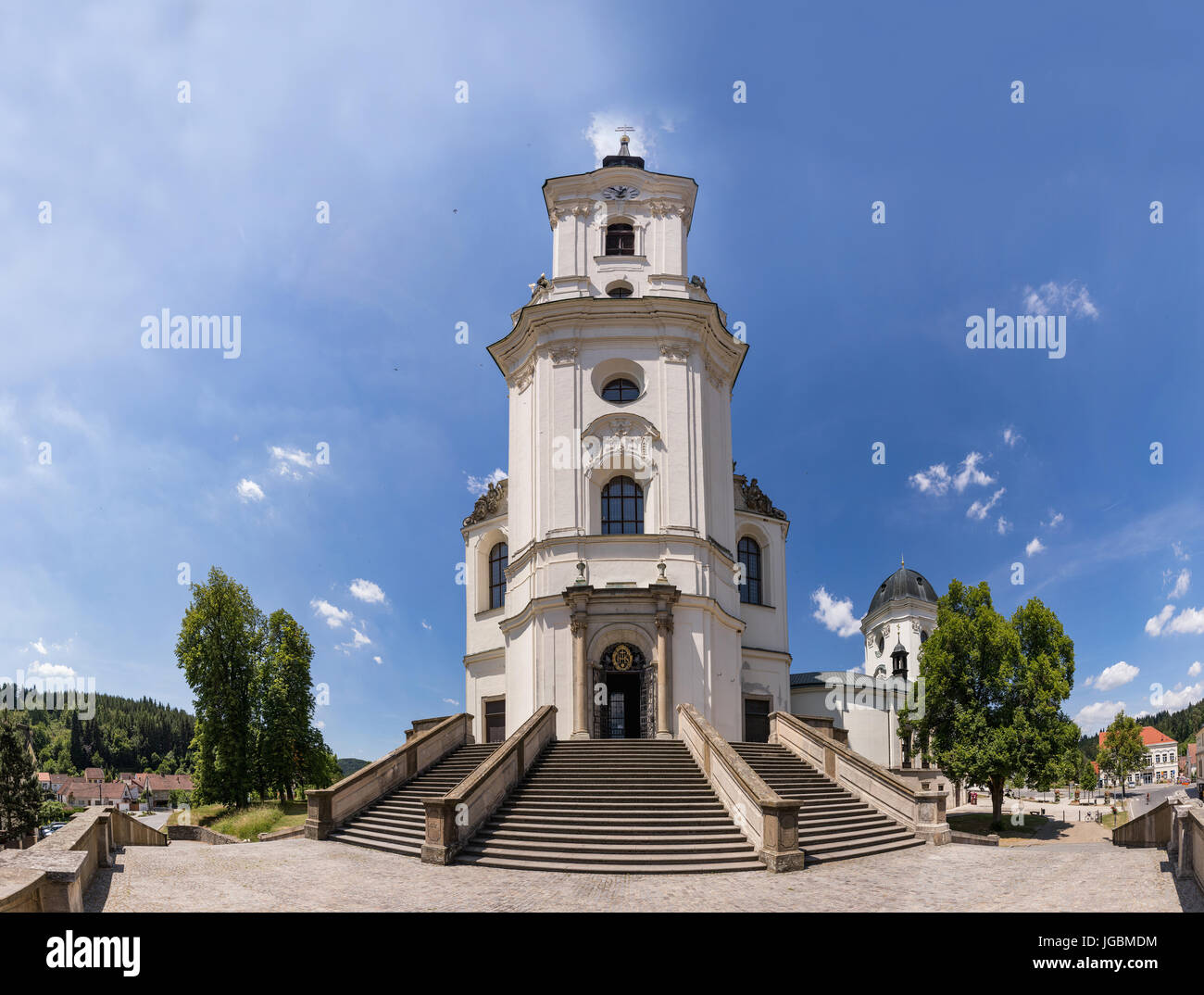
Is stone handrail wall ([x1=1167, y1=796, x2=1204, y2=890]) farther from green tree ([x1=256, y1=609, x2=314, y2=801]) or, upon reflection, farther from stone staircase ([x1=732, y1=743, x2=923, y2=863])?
green tree ([x1=256, y1=609, x2=314, y2=801])

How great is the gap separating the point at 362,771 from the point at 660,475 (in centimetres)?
1288

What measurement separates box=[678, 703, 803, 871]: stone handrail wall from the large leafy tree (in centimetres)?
1461

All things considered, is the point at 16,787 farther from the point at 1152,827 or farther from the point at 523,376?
the point at 1152,827

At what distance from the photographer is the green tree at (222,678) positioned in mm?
35344

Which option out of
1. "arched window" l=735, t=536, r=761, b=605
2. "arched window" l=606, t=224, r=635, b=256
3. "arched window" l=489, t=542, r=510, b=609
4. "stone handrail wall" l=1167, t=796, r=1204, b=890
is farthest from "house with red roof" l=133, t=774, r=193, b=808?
"stone handrail wall" l=1167, t=796, r=1204, b=890

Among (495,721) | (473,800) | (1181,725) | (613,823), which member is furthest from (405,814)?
(1181,725)

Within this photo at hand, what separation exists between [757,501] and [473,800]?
1943cm

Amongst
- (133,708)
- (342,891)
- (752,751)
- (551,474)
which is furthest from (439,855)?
(133,708)

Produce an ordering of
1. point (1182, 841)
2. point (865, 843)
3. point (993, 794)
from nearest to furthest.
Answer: point (1182, 841), point (865, 843), point (993, 794)

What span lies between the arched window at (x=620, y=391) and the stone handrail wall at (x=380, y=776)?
11432 mm

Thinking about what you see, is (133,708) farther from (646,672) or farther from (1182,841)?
(1182,841)

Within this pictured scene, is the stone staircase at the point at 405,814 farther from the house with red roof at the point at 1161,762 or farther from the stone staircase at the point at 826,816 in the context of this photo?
the house with red roof at the point at 1161,762

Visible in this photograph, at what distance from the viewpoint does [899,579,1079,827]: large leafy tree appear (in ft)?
95.4
